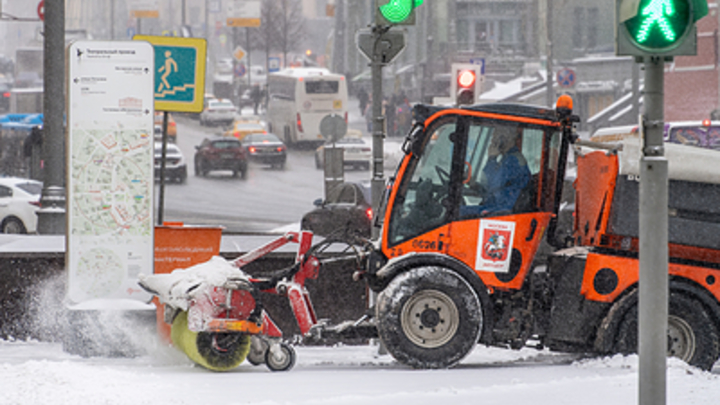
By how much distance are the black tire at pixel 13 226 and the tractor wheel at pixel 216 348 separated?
16670 millimetres

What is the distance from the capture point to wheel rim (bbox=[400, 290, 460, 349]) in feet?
24.8

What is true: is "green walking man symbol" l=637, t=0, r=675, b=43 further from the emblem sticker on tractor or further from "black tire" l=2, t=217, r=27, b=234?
"black tire" l=2, t=217, r=27, b=234

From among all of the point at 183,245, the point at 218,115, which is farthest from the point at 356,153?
the point at 183,245

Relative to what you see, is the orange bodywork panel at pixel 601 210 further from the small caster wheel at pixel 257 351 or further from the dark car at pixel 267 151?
the dark car at pixel 267 151

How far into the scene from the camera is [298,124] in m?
46.2

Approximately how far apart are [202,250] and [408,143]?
219 cm

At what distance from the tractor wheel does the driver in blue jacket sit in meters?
2.02

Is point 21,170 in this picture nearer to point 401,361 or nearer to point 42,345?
point 42,345

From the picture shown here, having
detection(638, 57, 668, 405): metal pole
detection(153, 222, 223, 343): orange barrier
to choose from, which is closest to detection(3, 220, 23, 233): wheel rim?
detection(153, 222, 223, 343): orange barrier

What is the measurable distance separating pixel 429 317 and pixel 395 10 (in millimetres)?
2633

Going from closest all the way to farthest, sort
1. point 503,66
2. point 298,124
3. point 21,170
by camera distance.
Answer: point 21,170 < point 298,124 < point 503,66

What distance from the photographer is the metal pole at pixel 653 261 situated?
4.68 meters

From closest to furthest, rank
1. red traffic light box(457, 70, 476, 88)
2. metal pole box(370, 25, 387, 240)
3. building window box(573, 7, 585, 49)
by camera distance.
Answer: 1. metal pole box(370, 25, 387, 240)
2. red traffic light box(457, 70, 476, 88)
3. building window box(573, 7, 585, 49)

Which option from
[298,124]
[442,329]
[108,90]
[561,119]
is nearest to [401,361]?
[442,329]
